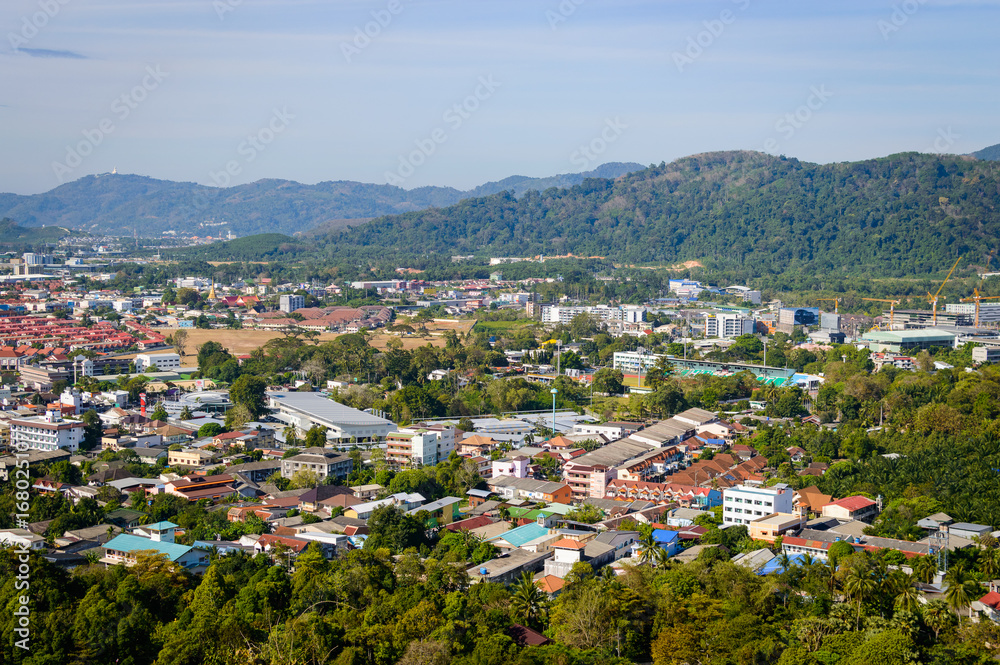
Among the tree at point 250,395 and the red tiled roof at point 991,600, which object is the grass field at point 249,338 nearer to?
the tree at point 250,395

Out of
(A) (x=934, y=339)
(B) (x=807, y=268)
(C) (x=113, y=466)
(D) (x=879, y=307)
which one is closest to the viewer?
(C) (x=113, y=466)

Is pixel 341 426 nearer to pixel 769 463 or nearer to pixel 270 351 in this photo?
pixel 769 463

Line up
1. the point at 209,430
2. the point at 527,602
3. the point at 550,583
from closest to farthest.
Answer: the point at 527,602
the point at 550,583
the point at 209,430

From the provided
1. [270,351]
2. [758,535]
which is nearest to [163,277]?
[270,351]

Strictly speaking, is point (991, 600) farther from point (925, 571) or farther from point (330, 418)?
point (330, 418)

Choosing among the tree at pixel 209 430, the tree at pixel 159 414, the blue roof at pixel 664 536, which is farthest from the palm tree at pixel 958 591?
the tree at pixel 159 414

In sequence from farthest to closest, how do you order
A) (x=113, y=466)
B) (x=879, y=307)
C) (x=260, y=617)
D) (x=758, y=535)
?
1. (x=879, y=307)
2. (x=113, y=466)
3. (x=758, y=535)
4. (x=260, y=617)

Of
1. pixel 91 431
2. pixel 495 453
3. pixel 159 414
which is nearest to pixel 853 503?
pixel 495 453
